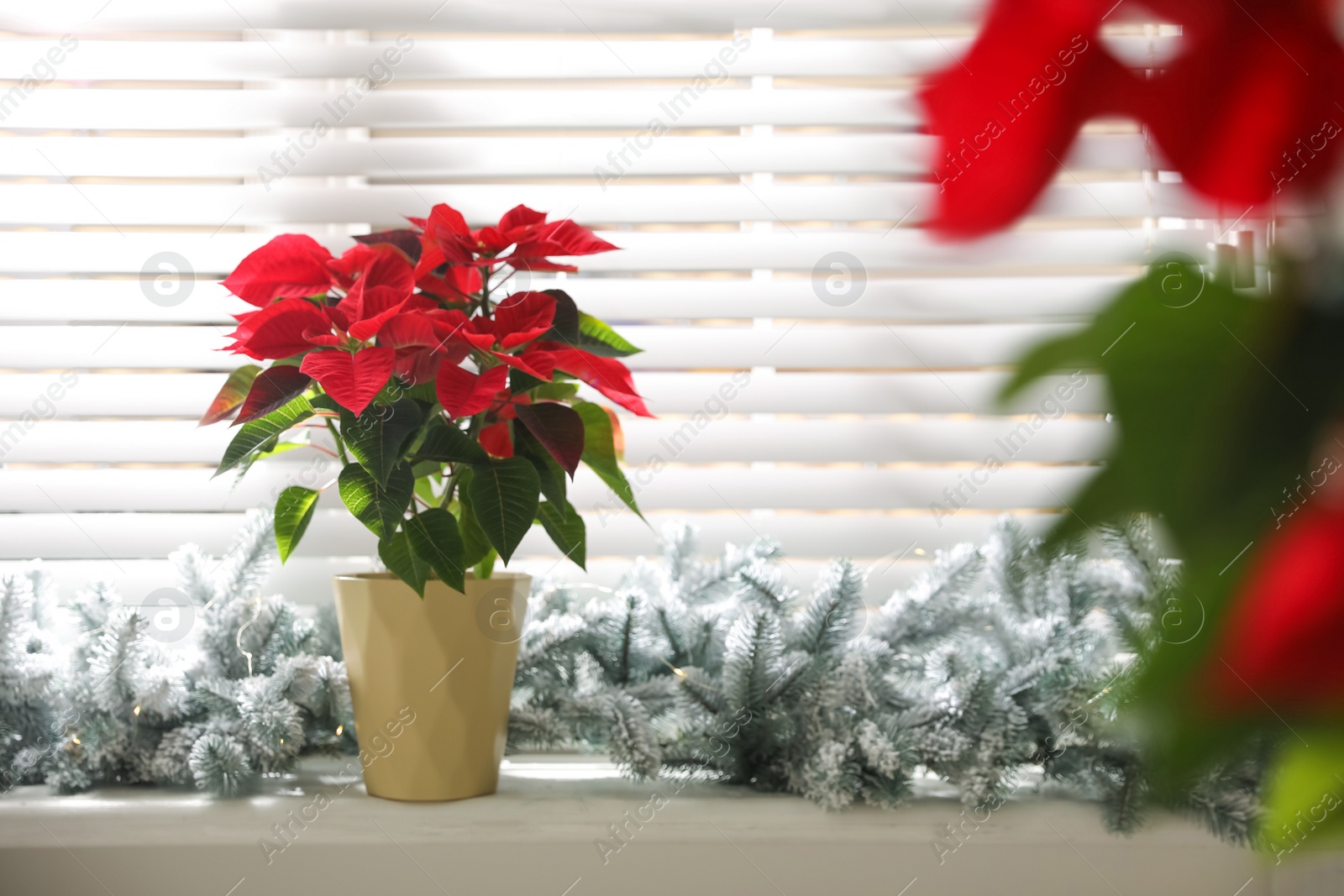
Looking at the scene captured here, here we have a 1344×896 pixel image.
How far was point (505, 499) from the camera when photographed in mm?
853

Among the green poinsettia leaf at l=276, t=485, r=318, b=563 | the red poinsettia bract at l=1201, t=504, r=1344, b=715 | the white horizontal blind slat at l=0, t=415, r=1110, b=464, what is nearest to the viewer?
the red poinsettia bract at l=1201, t=504, r=1344, b=715

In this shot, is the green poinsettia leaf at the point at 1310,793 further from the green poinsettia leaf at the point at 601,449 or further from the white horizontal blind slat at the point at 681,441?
the white horizontal blind slat at the point at 681,441

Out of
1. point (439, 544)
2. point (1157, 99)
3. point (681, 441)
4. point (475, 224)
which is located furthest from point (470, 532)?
point (1157, 99)

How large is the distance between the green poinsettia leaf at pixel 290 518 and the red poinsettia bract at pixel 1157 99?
2.95 ft

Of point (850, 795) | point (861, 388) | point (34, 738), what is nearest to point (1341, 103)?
point (850, 795)

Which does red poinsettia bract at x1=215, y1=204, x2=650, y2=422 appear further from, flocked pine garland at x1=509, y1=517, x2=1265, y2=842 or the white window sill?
the white window sill

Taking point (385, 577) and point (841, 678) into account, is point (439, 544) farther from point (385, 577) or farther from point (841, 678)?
point (841, 678)

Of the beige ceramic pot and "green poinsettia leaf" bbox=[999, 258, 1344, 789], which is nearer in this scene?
"green poinsettia leaf" bbox=[999, 258, 1344, 789]

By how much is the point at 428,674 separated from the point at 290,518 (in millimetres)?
199

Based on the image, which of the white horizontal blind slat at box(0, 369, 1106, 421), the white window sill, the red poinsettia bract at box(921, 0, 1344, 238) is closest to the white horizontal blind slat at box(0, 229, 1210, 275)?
the white horizontal blind slat at box(0, 369, 1106, 421)

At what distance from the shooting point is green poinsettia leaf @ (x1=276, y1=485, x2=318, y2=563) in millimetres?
907

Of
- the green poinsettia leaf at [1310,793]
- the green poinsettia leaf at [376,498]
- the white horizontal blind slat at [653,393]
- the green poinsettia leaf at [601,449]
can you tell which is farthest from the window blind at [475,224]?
the green poinsettia leaf at [1310,793]

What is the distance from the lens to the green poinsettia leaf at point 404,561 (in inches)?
33.3

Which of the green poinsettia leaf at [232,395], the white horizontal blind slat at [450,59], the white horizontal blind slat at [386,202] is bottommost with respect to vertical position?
the green poinsettia leaf at [232,395]
